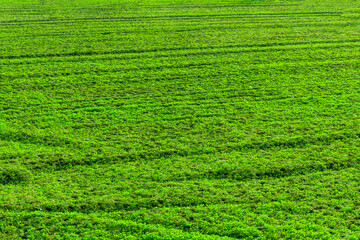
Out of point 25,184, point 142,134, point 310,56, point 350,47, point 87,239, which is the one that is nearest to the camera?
point 87,239

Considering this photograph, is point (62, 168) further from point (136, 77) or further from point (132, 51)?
point (132, 51)

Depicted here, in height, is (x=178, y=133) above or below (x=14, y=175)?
above

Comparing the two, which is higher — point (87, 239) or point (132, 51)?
point (132, 51)

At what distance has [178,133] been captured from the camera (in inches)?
344

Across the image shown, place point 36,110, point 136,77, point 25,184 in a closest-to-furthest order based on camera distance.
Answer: point 25,184 < point 36,110 < point 136,77

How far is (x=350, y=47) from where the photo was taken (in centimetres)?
1500

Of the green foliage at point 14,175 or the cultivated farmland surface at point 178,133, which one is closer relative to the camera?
the cultivated farmland surface at point 178,133

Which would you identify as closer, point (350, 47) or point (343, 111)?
point (343, 111)

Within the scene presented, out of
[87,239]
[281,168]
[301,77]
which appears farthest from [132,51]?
[87,239]

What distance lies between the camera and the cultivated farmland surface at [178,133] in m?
6.32

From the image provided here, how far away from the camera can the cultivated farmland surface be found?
6.32 meters

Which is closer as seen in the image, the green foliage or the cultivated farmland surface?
the cultivated farmland surface

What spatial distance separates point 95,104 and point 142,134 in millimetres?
2060

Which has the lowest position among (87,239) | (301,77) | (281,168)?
(87,239)
